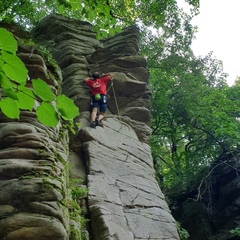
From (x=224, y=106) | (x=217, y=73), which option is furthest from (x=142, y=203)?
(x=217, y=73)

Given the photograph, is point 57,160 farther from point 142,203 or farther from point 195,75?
point 195,75

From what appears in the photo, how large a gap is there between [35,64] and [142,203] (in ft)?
12.7

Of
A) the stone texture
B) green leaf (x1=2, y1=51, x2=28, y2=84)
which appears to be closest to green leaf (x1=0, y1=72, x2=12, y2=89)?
green leaf (x1=2, y1=51, x2=28, y2=84)

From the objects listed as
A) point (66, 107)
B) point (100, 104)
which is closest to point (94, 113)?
point (100, 104)

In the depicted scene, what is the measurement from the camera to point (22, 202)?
461 cm

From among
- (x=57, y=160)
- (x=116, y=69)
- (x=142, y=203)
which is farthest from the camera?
(x=116, y=69)

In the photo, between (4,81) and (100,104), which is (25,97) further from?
(100,104)

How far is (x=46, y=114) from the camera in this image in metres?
2.01

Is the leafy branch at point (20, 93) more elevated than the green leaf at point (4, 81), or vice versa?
the green leaf at point (4, 81)

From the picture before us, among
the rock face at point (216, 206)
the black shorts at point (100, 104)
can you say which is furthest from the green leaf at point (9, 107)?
the rock face at point (216, 206)

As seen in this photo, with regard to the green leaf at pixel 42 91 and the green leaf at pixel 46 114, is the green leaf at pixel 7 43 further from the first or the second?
the green leaf at pixel 46 114

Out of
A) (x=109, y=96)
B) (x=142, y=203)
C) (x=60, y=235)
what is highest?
(x=109, y=96)

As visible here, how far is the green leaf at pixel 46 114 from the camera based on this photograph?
2.00 metres

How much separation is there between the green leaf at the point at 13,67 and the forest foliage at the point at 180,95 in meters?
12.9
